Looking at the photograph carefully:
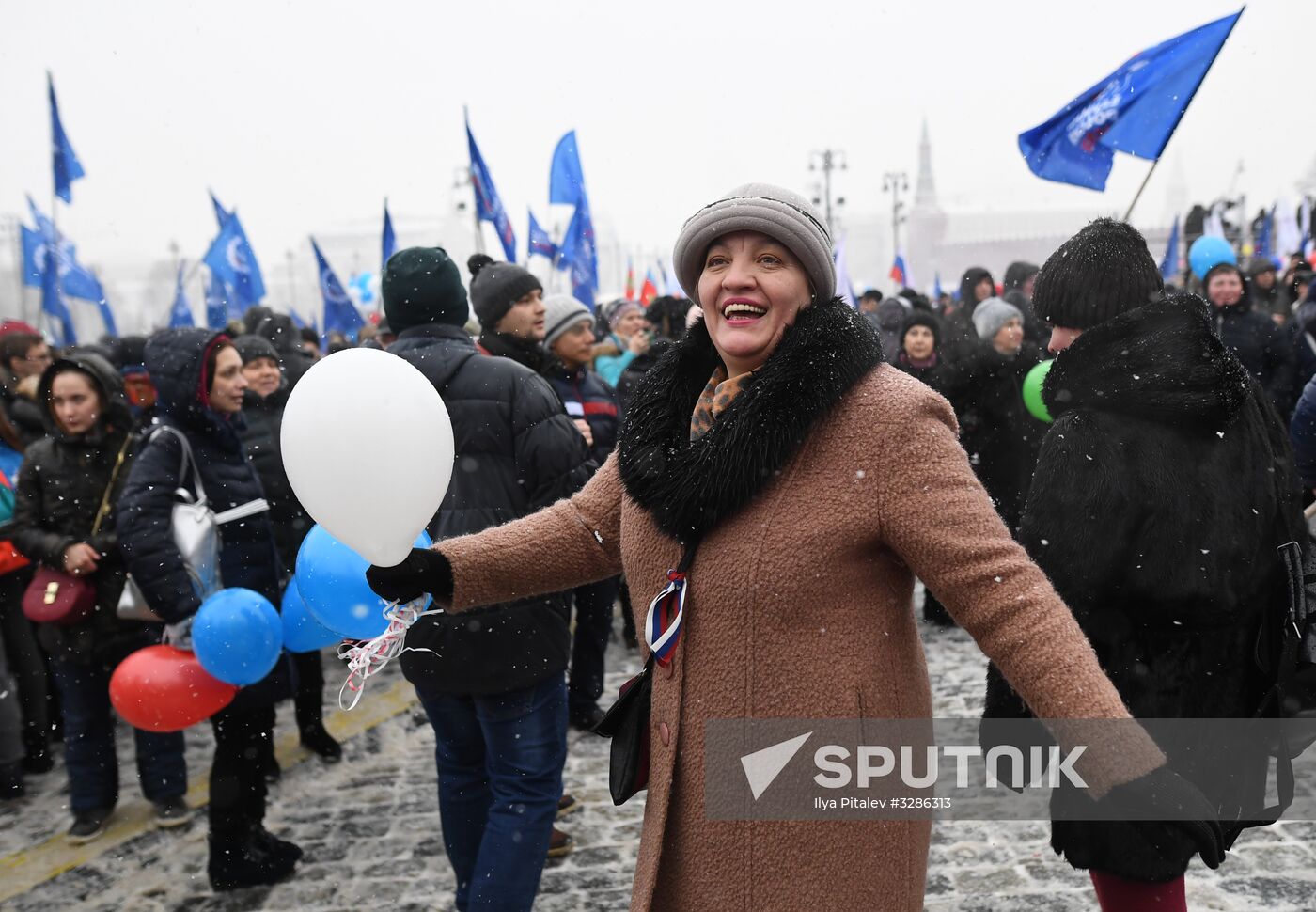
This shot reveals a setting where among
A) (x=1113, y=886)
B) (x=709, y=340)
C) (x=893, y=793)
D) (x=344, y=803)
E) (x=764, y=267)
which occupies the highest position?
(x=764, y=267)

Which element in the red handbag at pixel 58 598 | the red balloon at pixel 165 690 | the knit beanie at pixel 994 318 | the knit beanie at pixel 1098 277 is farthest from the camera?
the knit beanie at pixel 994 318

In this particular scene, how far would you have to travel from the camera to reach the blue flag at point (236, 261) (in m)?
13.8

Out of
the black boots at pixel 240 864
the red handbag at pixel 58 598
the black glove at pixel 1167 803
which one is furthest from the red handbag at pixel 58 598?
the black glove at pixel 1167 803

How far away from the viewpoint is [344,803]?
4809 mm

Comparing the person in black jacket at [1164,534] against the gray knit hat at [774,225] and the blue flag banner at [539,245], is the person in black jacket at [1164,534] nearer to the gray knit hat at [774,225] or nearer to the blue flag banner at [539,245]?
the gray knit hat at [774,225]

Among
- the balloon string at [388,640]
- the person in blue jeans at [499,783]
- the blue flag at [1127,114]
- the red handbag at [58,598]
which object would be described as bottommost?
the person in blue jeans at [499,783]

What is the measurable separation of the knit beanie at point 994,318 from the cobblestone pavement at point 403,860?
3537mm

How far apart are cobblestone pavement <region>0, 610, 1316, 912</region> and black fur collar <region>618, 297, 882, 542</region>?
7.54 feet

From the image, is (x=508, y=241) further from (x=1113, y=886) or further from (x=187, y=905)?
(x=1113, y=886)

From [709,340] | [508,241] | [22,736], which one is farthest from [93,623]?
[508,241]

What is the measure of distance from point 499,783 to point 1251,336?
6.71 m

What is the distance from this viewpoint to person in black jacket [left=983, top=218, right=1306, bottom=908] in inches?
98.0

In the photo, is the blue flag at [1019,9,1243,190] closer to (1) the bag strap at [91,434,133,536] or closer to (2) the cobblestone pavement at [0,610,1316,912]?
(2) the cobblestone pavement at [0,610,1316,912]

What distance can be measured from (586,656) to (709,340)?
11.9ft
